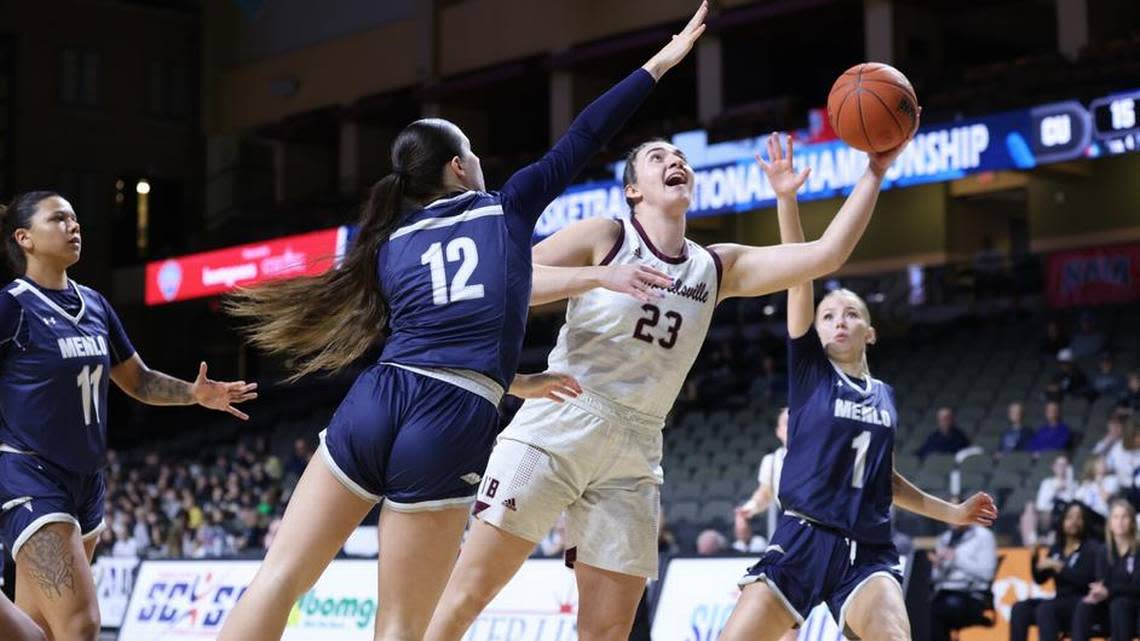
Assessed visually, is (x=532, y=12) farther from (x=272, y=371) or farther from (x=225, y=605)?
(x=225, y=605)

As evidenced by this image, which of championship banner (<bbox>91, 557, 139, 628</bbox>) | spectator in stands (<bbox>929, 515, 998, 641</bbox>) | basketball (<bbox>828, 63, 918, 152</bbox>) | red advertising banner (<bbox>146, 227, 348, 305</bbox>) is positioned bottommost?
championship banner (<bbox>91, 557, 139, 628</bbox>)

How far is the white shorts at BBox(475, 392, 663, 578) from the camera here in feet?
15.2

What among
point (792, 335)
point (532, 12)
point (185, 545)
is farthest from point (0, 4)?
point (792, 335)

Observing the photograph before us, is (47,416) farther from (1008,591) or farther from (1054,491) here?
(1054,491)

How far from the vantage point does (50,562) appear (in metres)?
5.10

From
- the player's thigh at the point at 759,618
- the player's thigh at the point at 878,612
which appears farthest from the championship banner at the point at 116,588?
the player's thigh at the point at 878,612

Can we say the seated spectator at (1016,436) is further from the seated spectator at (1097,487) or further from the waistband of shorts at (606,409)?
the waistband of shorts at (606,409)

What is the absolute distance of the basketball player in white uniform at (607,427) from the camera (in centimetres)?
462

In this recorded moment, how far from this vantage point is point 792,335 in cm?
570

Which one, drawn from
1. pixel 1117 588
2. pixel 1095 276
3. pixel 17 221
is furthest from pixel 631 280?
pixel 1095 276

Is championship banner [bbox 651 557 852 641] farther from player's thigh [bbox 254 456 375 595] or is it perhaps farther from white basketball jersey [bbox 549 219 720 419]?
player's thigh [bbox 254 456 375 595]

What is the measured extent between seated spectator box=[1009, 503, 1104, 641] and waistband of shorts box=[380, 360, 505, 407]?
6.01m

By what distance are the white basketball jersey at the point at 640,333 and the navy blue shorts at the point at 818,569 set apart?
38.0 inches

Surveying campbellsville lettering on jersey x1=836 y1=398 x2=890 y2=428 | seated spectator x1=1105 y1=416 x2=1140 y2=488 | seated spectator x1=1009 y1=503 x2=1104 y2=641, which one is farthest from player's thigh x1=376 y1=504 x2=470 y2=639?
seated spectator x1=1105 y1=416 x2=1140 y2=488
